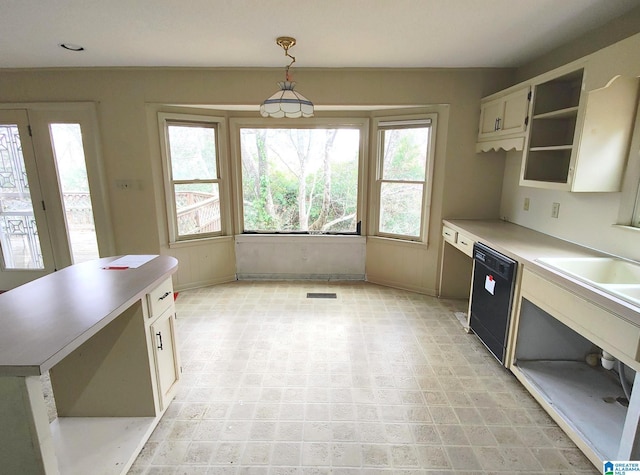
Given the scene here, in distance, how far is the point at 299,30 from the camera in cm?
236

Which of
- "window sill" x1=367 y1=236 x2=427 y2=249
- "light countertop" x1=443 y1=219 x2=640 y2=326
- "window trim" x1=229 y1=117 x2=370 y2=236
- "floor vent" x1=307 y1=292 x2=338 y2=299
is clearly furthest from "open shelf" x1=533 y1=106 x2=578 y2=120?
"floor vent" x1=307 y1=292 x2=338 y2=299

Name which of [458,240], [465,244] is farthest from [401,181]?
[465,244]

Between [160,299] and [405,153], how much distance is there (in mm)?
3000

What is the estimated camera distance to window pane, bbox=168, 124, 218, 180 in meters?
3.70

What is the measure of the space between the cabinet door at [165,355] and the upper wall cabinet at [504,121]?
297 cm

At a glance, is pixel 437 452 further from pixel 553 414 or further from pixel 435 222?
pixel 435 222

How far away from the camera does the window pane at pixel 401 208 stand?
378 centimetres

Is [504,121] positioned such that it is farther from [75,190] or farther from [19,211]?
[19,211]

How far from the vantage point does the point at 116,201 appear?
11.8ft

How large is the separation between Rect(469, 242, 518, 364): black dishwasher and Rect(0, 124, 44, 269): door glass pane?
15.6 ft

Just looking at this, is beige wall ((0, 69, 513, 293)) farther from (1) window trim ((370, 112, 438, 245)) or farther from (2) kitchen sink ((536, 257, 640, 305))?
(2) kitchen sink ((536, 257, 640, 305))

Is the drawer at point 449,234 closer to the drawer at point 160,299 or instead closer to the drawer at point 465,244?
the drawer at point 465,244

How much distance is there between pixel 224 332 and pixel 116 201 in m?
2.00

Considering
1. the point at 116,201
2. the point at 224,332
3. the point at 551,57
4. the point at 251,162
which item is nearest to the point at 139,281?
the point at 224,332
